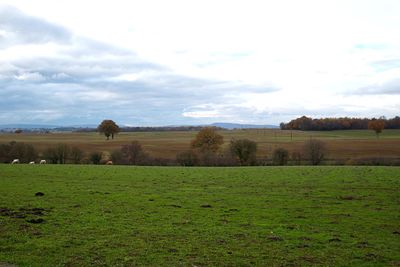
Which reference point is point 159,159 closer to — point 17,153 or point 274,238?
point 17,153

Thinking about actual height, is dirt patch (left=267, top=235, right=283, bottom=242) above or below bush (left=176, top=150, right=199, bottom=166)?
above

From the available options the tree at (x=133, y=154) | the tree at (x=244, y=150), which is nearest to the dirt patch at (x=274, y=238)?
the tree at (x=244, y=150)

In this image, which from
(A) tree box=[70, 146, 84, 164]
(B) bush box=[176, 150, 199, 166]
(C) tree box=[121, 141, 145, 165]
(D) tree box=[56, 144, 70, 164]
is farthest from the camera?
(A) tree box=[70, 146, 84, 164]

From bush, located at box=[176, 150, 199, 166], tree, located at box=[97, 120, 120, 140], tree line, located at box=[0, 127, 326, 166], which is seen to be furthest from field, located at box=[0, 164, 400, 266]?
tree, located at box=[97, 120, 120, 140]

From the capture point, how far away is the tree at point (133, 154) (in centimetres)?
7615

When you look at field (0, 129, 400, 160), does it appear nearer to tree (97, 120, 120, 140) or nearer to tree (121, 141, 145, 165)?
tree (97, 120, 120, 140)

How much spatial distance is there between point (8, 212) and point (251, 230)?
11.1 m

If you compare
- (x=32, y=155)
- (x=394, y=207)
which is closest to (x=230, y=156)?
(x=32, y=155)

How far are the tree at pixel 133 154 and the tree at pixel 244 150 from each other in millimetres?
17604

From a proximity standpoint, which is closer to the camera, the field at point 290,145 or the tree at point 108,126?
the field at point 290,145

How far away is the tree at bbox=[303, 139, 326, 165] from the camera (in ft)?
247

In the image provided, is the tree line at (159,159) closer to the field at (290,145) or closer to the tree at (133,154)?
the tree at (133,154)

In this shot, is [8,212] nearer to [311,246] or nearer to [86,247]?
[86,247]

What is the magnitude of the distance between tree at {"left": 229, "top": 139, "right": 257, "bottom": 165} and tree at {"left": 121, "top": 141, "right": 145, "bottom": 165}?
17.6m
